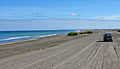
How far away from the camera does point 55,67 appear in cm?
1251

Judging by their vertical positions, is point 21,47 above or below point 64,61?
below

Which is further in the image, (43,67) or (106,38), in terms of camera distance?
(106,38)

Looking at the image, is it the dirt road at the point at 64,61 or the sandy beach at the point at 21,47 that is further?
the sandy beach at the point at 21,47

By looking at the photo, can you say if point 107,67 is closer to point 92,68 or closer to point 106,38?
point 92,68

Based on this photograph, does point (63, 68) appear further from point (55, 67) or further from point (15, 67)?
point (15, 67)

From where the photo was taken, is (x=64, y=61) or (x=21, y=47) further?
(x=21, y=47)

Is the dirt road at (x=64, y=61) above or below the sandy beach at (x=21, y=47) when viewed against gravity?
above

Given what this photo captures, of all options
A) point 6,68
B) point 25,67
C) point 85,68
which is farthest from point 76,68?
point 6,68

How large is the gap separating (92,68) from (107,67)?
3.34 ft

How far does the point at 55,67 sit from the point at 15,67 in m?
2.42

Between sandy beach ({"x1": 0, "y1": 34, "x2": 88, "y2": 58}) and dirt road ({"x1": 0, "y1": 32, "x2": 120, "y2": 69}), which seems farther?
sandy beach ({"x1": 0, "y1": 34, "x2": 88, "y2": 58})

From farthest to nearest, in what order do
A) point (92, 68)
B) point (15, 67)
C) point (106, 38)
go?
point (106, 38), point (15, 67), point (92, 68)

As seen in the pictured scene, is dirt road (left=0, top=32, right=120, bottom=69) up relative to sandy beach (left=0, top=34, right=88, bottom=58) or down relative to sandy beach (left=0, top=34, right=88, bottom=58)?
up

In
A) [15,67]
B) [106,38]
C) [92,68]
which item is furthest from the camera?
[106,38]
